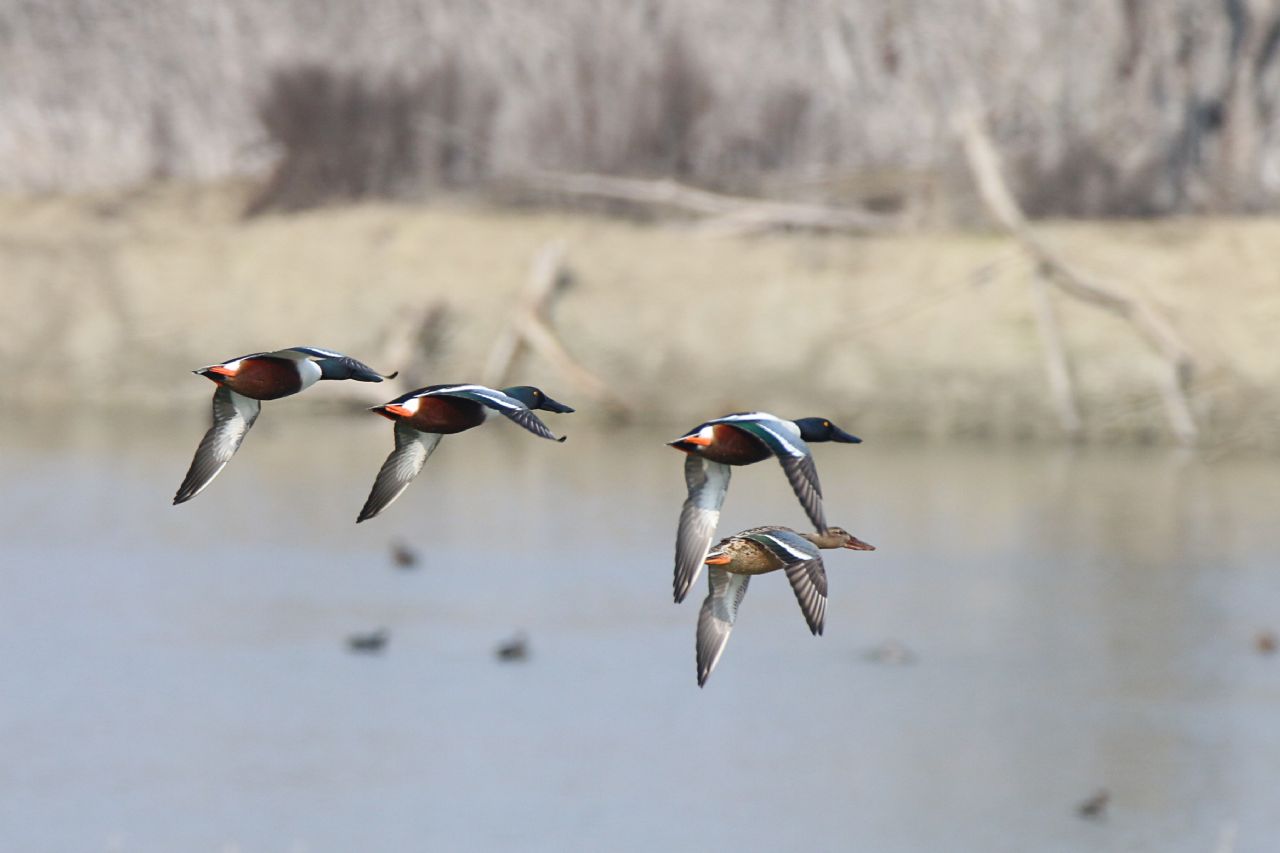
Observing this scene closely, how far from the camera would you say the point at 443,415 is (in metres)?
3.86

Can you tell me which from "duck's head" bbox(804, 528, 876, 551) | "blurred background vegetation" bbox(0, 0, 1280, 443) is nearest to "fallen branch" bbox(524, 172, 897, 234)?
"blurred background vegetation" bbox(0, 0, 1280, 443)

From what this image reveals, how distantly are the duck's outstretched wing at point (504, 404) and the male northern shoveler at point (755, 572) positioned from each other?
1.30 feet

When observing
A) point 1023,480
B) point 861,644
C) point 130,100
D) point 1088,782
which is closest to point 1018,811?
point 1088,782

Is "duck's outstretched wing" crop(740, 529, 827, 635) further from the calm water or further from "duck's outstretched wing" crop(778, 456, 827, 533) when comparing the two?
the calm water

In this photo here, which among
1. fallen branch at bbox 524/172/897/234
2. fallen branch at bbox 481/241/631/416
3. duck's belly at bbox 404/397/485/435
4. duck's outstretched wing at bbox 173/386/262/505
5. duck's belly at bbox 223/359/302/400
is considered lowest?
fallen branch at bbox 481/241/631/416

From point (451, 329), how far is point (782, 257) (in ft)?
17.0

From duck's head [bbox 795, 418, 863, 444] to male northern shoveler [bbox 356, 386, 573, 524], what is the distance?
17.3 inches

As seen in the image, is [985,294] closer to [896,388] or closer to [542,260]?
[896,388]

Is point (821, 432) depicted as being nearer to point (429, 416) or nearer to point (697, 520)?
point (697, 520)

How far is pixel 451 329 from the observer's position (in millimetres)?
33219

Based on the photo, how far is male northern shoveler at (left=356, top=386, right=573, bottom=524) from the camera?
144 inches

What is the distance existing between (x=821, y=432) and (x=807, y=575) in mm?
374

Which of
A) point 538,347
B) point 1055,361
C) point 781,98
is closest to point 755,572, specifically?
point 538,347

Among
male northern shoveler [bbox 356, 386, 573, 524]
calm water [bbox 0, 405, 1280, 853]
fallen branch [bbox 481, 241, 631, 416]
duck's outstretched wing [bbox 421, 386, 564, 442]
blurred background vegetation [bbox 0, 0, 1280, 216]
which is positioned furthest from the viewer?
blurred background vegetation [bbox 0, 0, 1280, 216]
